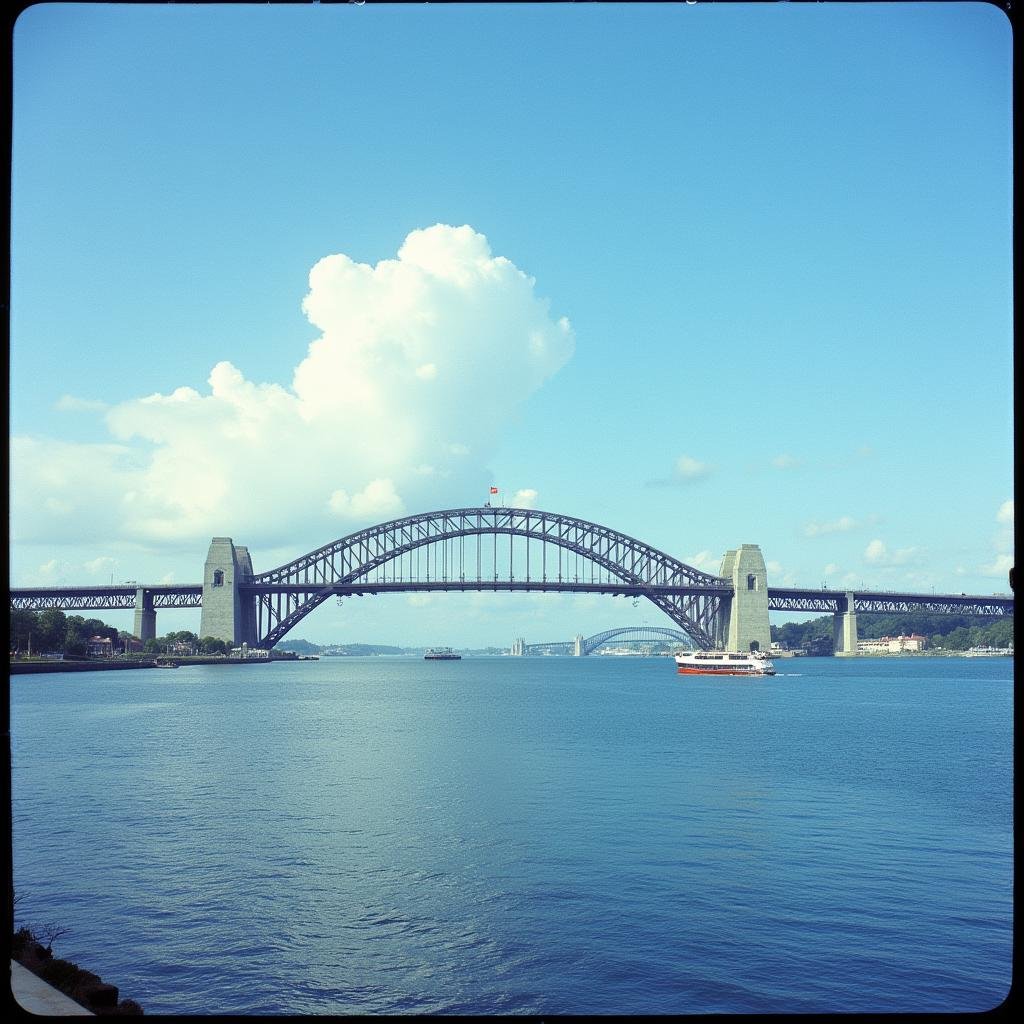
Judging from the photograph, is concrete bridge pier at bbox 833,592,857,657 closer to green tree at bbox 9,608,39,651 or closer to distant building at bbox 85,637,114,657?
distant building at bbox 85,637,114,657

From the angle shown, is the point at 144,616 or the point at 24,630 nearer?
the point at 24,630

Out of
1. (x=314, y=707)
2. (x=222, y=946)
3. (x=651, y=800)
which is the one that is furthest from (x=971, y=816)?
(x=314, y=707)

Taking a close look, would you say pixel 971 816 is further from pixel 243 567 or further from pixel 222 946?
pixel 243 567

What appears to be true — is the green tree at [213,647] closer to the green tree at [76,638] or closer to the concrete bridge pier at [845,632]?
the green tree at [76,638]

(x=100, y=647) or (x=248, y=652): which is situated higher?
(x=100, y=647)

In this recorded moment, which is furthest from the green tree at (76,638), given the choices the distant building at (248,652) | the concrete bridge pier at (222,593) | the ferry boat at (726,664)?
the ferry boat at (726,664)

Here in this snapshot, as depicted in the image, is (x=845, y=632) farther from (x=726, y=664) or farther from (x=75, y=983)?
(x=75, y=983)

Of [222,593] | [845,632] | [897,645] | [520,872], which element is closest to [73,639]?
[222,593]
